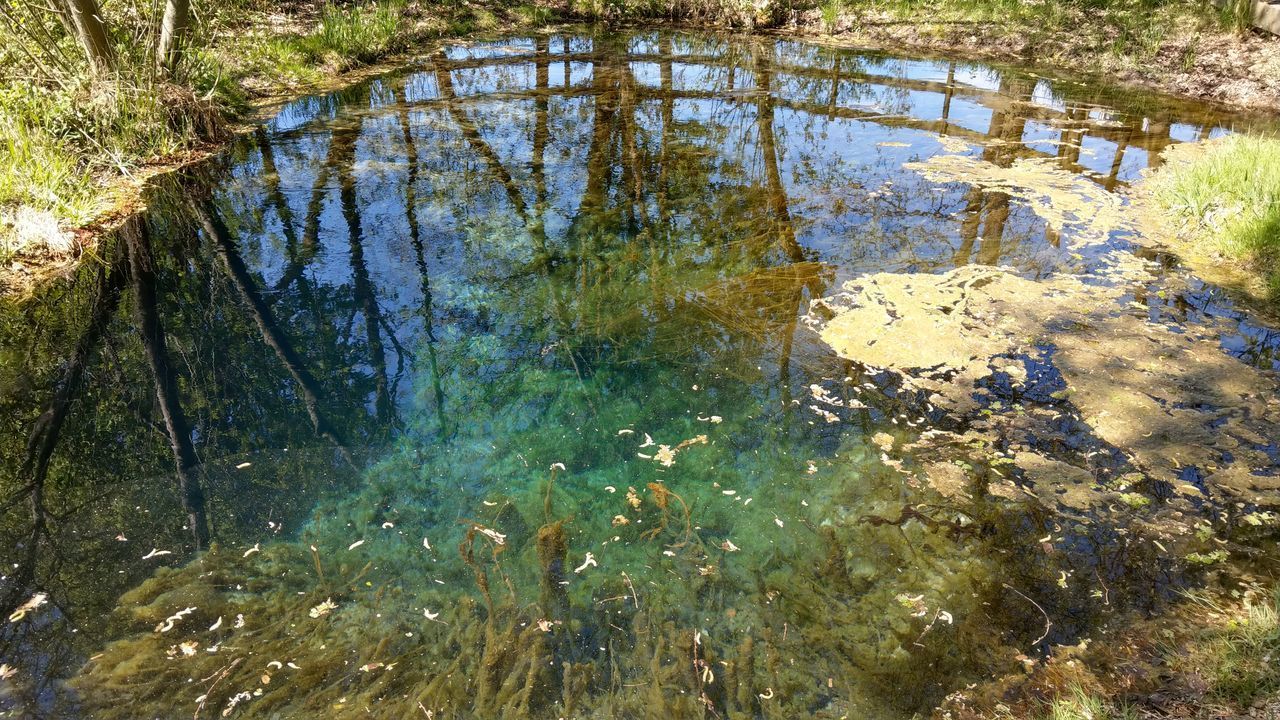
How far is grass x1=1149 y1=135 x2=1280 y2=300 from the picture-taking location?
14.3ft

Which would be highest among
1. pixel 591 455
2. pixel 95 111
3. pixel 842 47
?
pixel 842 47

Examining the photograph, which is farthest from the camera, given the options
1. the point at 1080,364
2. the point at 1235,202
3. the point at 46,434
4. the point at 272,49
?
the point at 272,49

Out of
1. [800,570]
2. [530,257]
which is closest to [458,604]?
[800,570]

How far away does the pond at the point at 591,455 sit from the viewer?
224cm

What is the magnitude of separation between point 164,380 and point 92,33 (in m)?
4.00

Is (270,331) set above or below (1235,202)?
below

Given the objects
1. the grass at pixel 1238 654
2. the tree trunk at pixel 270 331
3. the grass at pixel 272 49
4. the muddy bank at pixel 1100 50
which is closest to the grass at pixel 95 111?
the grass at pixel 272 49

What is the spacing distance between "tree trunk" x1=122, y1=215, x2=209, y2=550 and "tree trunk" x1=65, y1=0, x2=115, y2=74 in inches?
62.8

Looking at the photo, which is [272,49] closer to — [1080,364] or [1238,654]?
[1080,364]

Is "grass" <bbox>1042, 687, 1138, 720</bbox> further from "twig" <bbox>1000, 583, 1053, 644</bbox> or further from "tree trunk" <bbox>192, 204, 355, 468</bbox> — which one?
"tree trunk" <bbox>192, 204, 355, 468</bbox>

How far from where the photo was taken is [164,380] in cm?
361

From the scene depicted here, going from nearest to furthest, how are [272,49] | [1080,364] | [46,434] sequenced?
[46,434], [1080,364], [272,49]

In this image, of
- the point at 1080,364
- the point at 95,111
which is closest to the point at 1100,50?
the point at 1080,364

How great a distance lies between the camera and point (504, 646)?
89.4 inches
